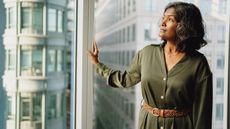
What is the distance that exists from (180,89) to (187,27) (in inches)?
11.7

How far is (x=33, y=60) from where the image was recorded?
1860 mm

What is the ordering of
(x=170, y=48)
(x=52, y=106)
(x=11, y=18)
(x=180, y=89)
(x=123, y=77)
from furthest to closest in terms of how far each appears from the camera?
1. (x=52, y=106)
2. (x=11, y=18)
3. (x=123, y=77)
4. (x=170, y=48)
5. (x=180, y=89)

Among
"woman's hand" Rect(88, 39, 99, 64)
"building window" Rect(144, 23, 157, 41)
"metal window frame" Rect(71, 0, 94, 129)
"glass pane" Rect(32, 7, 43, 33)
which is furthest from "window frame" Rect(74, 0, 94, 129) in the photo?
"building window" Rect(144, 23, 157, 41)

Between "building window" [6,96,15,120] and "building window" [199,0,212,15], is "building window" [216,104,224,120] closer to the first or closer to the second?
"building window" [199,0,212,15]

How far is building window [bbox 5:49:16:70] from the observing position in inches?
72.2

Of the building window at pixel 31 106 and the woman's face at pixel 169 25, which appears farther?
the building window at pixel 31 106

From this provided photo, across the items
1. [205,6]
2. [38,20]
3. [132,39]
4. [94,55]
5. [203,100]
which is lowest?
[203,100]

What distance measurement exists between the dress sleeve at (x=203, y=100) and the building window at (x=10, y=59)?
105 centimetres

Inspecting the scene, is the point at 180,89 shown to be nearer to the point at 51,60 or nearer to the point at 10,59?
the point at 51,60

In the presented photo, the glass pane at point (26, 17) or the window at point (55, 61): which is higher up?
the glass pane at point (26, 17)

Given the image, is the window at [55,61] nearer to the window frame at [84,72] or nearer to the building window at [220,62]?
the window frame at [84,72]

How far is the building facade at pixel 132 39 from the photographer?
6.49 ft

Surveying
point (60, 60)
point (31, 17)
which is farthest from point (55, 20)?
point (60, 60)

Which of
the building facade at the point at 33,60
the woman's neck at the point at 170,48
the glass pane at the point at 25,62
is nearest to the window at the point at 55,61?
the building facade at the point at 33,60
